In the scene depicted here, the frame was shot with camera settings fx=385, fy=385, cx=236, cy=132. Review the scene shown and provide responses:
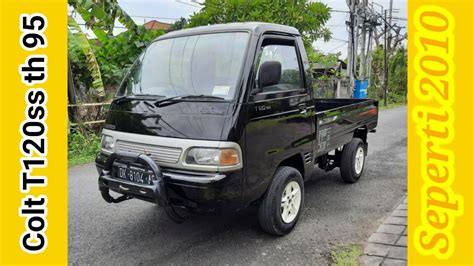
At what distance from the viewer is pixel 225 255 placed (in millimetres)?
3658

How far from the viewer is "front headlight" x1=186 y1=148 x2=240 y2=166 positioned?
3225 mm

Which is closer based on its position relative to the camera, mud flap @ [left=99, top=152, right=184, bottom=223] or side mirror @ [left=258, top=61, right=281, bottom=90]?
mud flap @ [left=99, top=152, right=184, bottom=223]

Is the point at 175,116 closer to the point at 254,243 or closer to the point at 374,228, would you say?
the point at 254,243

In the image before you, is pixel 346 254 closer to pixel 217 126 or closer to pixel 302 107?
pixel 302 107

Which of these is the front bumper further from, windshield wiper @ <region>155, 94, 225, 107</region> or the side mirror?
the side mirror

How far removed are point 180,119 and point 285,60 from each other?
4.98 feet

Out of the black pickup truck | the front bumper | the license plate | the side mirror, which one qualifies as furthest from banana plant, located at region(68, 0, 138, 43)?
the front bumper

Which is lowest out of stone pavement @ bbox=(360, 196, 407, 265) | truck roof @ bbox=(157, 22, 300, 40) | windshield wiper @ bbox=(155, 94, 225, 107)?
stone pavement @ bbox=(360, 196, 407, 265)

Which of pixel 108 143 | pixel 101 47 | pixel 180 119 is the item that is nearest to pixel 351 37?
pixel 101 47

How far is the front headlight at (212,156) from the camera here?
322cm

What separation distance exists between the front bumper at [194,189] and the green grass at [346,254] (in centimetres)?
102

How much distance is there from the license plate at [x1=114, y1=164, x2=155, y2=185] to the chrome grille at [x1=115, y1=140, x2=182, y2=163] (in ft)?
0.52

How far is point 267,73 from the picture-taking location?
11.9 ft

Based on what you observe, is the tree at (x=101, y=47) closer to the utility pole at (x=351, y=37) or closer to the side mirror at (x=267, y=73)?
the side mirror at (x=267, y=73)
